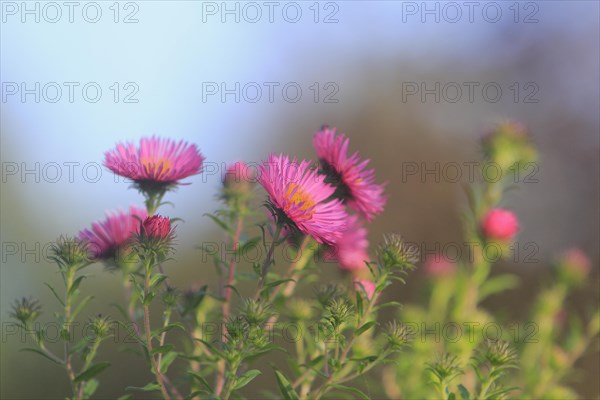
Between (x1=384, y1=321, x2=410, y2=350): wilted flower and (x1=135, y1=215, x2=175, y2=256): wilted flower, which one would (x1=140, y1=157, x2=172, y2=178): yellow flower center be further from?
(x1=384, y1=321, x2=410, y2=350): wilted flower

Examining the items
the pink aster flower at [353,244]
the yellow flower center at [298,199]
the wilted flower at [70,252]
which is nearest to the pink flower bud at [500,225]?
the pink aster flower at [353,244]

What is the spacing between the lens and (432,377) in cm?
102

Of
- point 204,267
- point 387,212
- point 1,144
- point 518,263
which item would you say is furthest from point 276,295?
point 1,144

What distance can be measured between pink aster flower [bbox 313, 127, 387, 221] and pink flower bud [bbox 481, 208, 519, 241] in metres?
0.52

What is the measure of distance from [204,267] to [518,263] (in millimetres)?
2238

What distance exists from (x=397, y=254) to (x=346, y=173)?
0.53 feet

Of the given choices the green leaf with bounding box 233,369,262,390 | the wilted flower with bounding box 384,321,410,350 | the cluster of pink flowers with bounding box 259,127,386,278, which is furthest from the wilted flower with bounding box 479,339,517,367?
the green leaf with bounding box 233,369,262,390

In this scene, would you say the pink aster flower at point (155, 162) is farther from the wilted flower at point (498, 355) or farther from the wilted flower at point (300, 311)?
the wilted flower at point (498, 355)

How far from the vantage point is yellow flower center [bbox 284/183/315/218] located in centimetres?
87

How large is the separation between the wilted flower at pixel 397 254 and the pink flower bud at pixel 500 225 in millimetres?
568

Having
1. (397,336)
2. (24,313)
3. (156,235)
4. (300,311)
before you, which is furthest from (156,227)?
(300,311)

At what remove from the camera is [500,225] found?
1478 millimetres

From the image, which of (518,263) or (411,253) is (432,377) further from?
(518,263)

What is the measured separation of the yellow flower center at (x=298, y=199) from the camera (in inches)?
34.1
